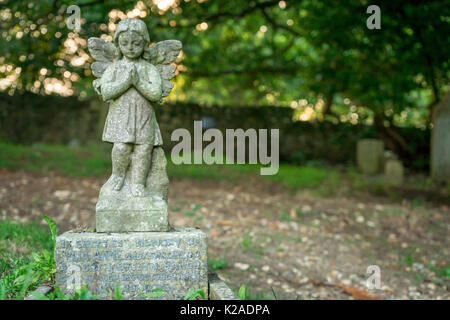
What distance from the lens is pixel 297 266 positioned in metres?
5.48

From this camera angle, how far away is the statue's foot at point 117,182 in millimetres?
3811

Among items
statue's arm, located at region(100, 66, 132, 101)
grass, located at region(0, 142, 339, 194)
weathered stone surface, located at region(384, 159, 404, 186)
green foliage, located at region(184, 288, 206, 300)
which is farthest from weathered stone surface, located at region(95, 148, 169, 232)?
weathered stone surface, located at region(384, 159, 404, 186)

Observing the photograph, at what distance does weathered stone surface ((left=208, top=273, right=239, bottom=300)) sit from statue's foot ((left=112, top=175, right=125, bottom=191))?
1.14 meters

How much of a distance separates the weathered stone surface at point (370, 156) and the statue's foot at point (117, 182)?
33.3 ft

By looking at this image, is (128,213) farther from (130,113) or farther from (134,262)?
(130,113)

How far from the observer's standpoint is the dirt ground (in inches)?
201

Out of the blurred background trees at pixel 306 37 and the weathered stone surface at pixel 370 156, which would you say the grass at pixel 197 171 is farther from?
the blurred background trees at pixel 306 37

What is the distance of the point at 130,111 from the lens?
150 inches

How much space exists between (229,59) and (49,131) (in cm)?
583

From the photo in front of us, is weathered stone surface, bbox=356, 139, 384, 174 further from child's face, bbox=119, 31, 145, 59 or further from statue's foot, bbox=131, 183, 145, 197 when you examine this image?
child's face, bbox=119, 31, 145, 59

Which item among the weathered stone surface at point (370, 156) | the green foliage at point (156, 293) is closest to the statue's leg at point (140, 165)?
the green foliage at point (156, 293)

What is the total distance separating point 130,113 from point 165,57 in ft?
2.05

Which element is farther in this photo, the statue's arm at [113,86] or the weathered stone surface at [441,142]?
the weathered stone surface at [441,142]
